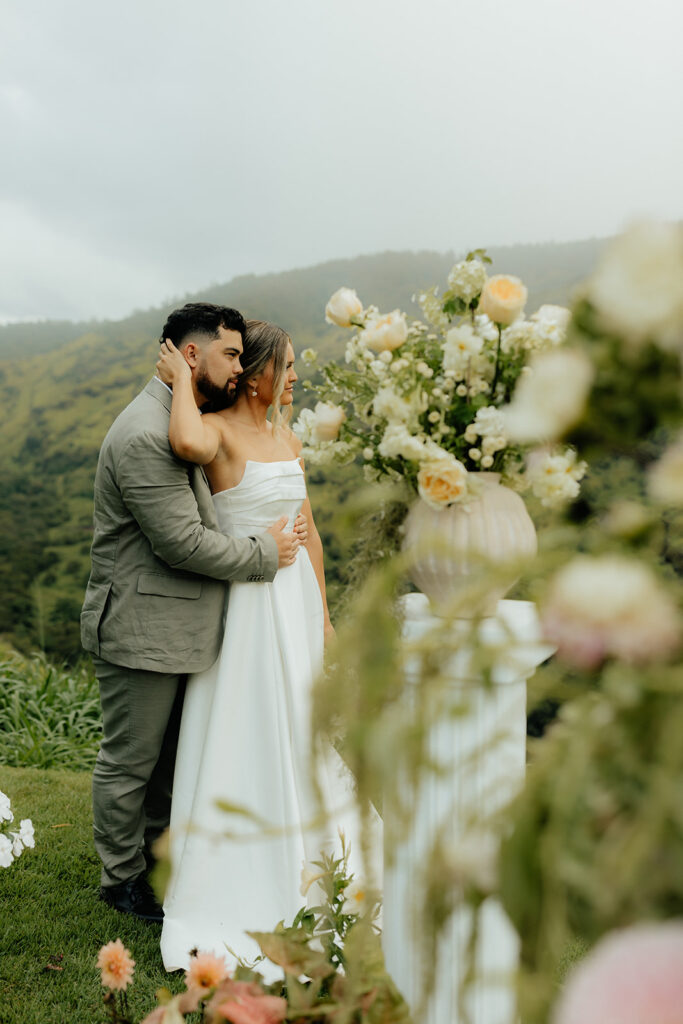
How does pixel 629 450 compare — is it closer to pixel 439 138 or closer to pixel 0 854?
pixel 0 854

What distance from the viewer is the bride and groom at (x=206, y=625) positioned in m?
2.64

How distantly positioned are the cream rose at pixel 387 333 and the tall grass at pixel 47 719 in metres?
4.27

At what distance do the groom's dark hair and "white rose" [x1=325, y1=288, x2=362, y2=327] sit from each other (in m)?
1.17

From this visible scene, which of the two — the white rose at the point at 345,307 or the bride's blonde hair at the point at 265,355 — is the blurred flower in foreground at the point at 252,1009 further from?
the bride's blonde hair at the point at 265,355

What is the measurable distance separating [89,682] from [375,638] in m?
5.75

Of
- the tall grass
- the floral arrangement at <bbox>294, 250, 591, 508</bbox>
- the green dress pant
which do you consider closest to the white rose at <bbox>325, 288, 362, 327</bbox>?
the floral arrangement at <bbox>294, 250, 591, 508</bbox>

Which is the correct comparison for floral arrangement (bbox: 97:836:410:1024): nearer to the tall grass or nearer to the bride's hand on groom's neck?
the bride's hand on groom's neck

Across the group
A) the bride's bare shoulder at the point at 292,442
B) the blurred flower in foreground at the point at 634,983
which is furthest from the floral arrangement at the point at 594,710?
the bride's bare shoulder at the point at 292,442

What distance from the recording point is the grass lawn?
247 centimetres

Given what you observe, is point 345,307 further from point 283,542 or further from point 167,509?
point 283,542

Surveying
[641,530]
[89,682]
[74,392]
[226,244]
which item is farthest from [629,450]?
[226,244]

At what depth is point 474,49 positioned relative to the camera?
13141mm

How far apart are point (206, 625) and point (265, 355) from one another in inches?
40.1

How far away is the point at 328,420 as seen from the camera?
1591 millimetres
